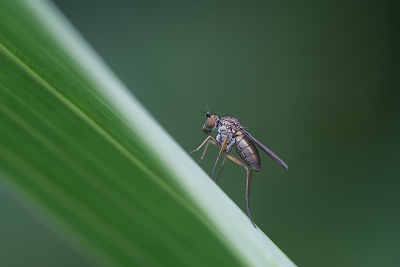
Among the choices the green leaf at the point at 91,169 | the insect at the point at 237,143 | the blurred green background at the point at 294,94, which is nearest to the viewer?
the green leaf at the point at 91,169

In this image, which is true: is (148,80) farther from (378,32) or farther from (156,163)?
(156,163)

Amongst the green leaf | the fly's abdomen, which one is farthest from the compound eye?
the green leaf

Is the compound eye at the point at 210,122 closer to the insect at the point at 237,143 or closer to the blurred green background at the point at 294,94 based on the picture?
the insect at the point at 237,143

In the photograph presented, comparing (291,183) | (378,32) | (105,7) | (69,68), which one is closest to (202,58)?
(105,7)

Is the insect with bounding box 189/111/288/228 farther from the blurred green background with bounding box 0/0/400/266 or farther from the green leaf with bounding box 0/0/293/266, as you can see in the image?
the green leaf with bounding box 0/0/293/266

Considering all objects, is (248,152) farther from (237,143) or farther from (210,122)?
(210,122)

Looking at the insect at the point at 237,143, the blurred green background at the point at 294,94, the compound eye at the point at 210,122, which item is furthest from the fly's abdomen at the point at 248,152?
the blurred green background at the point at 294,94
